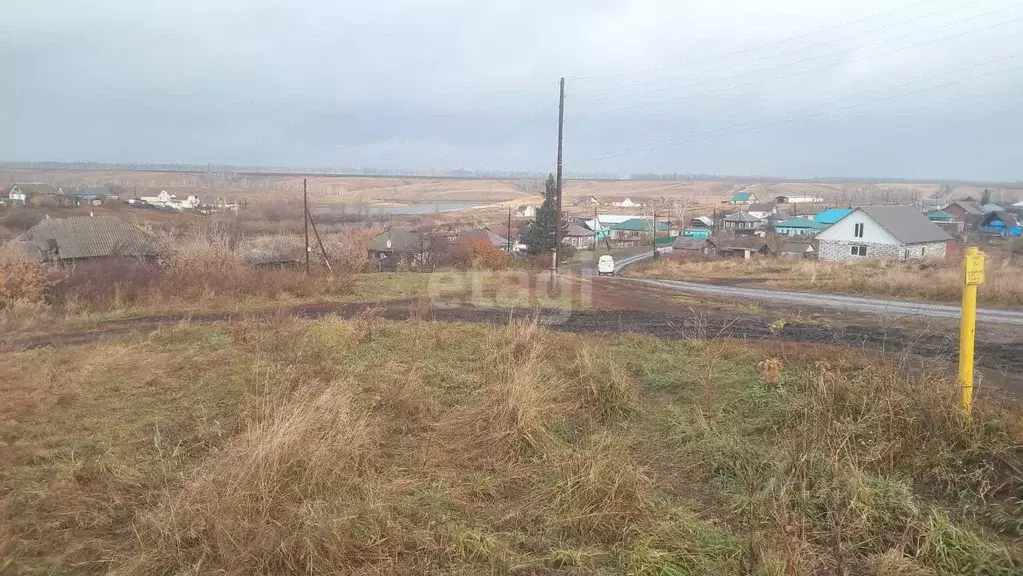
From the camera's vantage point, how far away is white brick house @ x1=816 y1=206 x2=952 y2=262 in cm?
4319

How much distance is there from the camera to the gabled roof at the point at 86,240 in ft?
111

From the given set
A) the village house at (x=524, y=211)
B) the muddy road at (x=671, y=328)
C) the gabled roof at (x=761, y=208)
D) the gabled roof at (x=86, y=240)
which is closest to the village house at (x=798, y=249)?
the muddy road at (x=671, y=328)

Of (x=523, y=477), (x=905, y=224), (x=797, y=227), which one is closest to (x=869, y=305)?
(x=523, y=477)

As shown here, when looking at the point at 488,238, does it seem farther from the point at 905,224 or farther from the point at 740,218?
the point at 740,218

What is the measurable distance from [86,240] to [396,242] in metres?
23.7

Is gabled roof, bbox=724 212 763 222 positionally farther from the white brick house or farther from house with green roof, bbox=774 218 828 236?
the white brick house

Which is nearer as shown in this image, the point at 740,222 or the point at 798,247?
the point at 798,247

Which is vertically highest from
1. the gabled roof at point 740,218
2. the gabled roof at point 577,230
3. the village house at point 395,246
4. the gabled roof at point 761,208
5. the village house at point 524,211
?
the gabled roof at point 761,208

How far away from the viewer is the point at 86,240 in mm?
35062

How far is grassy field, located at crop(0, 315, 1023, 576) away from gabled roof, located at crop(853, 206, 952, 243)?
4479cm

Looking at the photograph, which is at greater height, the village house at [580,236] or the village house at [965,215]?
the village house at [965,215]

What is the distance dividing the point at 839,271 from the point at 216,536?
30727 mm

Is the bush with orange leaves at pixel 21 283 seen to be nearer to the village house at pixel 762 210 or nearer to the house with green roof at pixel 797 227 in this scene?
the house with green roof at pixel 797 227

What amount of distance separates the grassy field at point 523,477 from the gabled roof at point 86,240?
1305 inches
